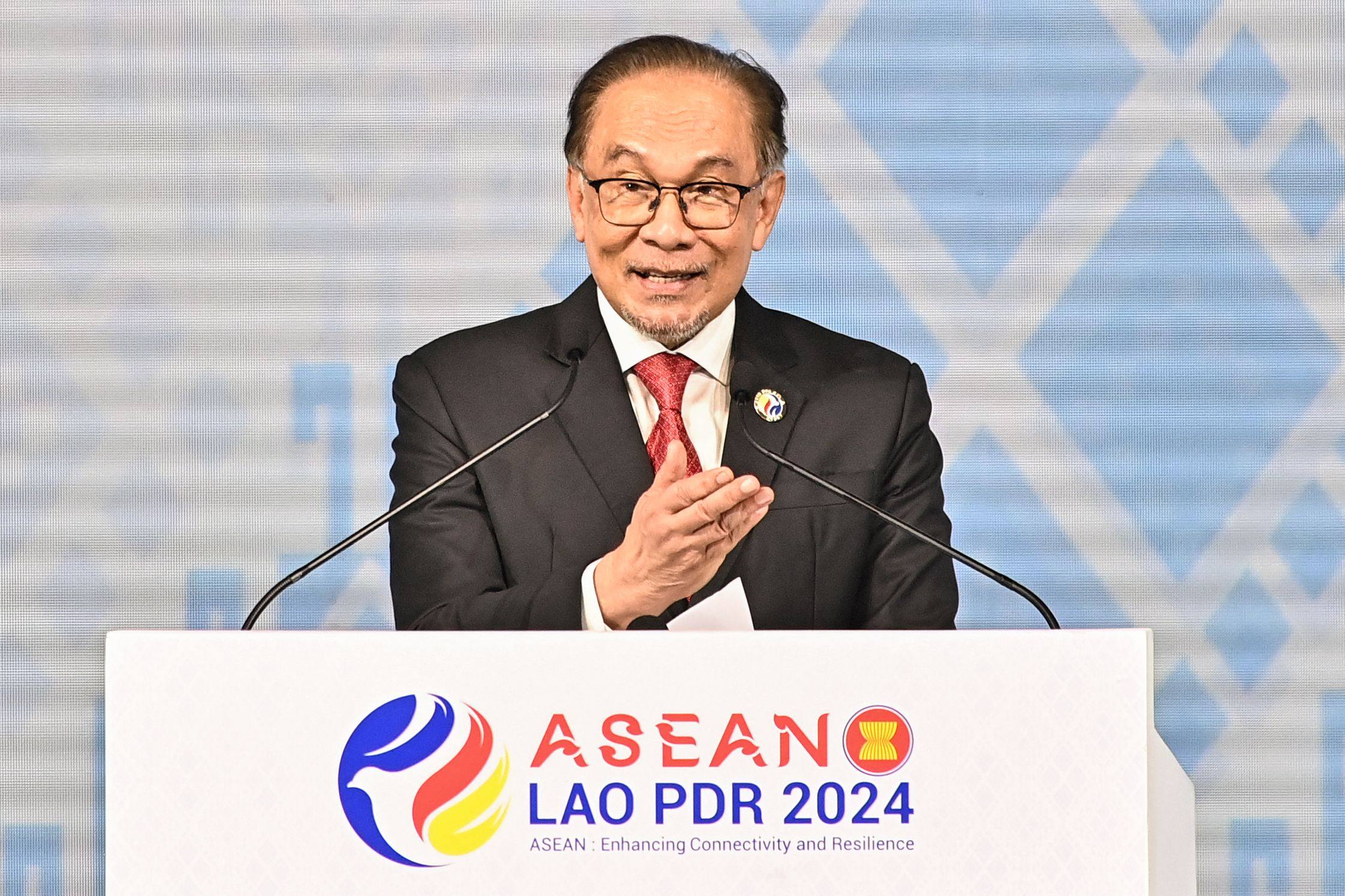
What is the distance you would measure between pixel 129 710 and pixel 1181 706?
2034mm

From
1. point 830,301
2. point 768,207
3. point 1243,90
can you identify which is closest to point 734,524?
point 768,207

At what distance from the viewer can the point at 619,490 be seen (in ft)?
7.23

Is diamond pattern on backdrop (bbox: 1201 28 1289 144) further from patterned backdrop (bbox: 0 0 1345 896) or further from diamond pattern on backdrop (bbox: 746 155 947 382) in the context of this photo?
diamond pattern on backdrop (bbox: 746 155 947 382)

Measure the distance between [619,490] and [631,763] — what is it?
0.92m

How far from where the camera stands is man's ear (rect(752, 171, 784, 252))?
2324 mm

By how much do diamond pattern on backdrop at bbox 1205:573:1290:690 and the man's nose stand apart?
51.3 inches

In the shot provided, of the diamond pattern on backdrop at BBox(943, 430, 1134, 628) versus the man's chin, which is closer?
the man's chin

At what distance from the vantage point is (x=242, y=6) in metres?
2.81

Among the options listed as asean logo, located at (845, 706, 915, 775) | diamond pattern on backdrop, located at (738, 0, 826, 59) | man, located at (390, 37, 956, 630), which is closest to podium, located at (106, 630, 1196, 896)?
asean logo, located at (845, 706, 915, 775)

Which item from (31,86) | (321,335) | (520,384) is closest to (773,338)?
(520,384)

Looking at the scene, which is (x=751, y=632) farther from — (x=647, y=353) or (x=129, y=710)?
(x=647, y=353)

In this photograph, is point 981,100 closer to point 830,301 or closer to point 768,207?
point 830,301

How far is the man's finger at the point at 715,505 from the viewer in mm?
1450

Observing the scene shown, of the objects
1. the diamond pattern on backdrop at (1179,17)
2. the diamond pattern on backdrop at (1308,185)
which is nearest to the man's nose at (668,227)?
the diamond pattern on backdrop at (1179,17)
